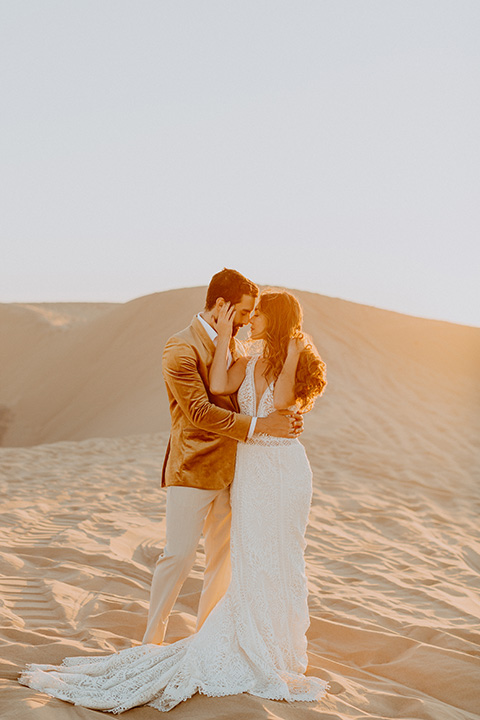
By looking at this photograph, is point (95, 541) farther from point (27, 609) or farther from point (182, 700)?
point (182, 700)

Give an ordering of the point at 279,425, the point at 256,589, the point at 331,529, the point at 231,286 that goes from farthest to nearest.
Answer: the point at 331,529, the point at 231,286, the point at 279,425, the point at 256,589

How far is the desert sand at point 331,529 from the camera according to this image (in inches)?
156

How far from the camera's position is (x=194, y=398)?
379 cm

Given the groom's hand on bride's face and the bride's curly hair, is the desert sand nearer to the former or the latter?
the groom's hand on bride's face

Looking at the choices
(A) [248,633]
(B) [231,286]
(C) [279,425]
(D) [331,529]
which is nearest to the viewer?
(A) [248,633]

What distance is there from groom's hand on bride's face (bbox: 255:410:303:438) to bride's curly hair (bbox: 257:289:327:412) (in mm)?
104

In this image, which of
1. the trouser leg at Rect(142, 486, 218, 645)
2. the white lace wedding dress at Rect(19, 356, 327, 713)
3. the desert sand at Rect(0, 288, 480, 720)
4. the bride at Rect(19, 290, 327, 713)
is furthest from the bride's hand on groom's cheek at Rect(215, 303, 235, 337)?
the desert sand at Rect(0, 288, 480, 720)

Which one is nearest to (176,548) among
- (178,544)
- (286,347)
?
(178,544)

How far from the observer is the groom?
3.81 m

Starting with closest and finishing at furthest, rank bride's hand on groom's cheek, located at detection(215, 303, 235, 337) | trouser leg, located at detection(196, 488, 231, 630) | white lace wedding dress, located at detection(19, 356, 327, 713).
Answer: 1. white lace wedding dress, located at detection(19, 356, 327, 713)
2. bride's hand on groom's cheek, located at detection(215, 303, 235, 337)
3. trouser leg, located at detection(196, 488, 231, 630)

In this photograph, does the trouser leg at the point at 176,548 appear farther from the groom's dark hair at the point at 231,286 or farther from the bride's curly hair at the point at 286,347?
the groom's dark hair at the point at 231,286

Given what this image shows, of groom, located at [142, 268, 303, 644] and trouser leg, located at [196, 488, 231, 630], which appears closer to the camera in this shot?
groom, located at [142, 268, 303, 644]

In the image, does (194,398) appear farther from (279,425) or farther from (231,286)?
(231,286)

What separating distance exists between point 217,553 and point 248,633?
1.78 ft
